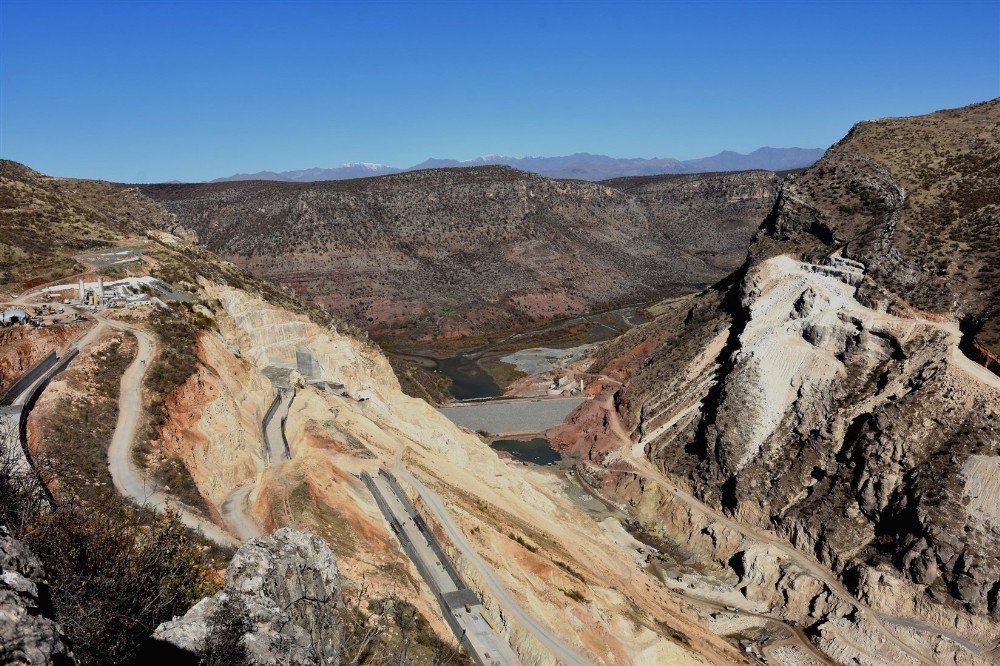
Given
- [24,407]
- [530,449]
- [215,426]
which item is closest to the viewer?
[24,407]

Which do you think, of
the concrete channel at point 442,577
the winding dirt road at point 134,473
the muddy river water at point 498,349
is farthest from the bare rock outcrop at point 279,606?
the muddy river water at point 498,349

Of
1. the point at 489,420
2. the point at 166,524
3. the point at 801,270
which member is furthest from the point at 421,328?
the point at 166,524

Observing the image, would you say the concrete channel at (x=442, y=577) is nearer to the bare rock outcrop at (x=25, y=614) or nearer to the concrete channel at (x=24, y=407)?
the concrete channel at (x=24, y=407)

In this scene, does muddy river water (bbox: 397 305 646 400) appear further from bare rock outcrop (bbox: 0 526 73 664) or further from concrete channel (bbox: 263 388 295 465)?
bare rock outcrop (bbox: 0 526 73 664)

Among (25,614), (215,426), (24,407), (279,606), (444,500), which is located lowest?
(444,500)

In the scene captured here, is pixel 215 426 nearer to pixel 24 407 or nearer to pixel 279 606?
pixel 24 407

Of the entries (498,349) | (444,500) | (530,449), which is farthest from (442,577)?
(498,349)

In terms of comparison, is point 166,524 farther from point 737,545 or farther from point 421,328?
point 421,328
